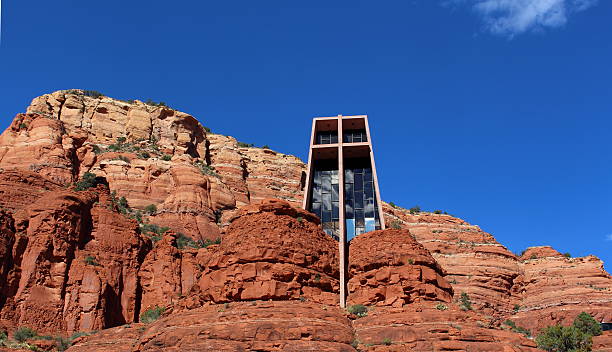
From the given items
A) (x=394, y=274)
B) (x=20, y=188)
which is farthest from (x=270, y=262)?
(x=20, y=188)

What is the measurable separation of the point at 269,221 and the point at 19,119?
125 ft

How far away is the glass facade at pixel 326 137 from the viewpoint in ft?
154

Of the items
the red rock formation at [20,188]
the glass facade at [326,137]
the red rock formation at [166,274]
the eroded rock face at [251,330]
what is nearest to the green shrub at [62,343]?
the eroded rock face at [251,330]

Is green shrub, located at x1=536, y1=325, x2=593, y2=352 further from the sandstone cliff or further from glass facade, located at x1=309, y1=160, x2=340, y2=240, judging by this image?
glass facade, located at x1=309, y1=160, x2=340, y2=240

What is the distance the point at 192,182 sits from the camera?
61.5 m

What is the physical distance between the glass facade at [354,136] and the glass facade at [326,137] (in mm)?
614

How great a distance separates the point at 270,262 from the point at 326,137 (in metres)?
16.4

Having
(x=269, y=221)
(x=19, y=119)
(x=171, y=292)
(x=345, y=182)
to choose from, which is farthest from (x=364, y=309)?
(x=19, y=119)

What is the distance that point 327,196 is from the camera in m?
45.3

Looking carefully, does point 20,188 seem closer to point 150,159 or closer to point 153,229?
point 153,229

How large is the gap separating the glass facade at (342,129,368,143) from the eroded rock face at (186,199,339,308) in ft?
38.2

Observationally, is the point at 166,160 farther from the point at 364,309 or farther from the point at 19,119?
the point at 364,309

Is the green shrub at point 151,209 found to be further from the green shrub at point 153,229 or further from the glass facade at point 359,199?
the glass facade at point 359,199

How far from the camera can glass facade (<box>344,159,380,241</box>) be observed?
1715 inches
